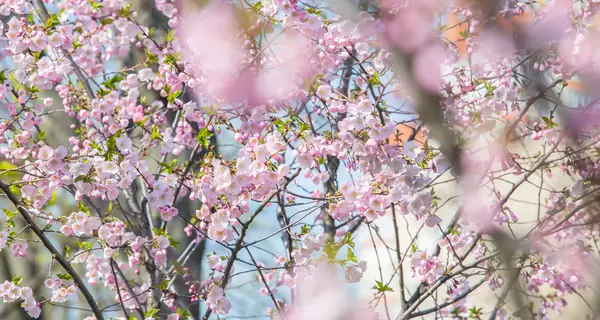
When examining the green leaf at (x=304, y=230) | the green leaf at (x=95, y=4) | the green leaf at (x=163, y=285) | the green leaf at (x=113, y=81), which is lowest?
the green leaf at (x=163, y=285)

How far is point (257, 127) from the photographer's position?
332 centimetres

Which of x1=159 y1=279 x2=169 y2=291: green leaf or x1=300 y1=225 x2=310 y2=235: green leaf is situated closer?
x1=300 y1=225 x2=310 y2=235: green leaf

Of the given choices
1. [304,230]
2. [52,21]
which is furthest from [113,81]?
[304,230]

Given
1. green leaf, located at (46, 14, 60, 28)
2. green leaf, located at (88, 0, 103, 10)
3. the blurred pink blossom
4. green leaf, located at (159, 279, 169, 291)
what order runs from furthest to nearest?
1. green leaf, located at (88, 0, 103, 10)
2. green leaf, located at (46, 14, 60, 28)
3. green leaf, located at (159, 279, 169, 291)
4. the blurred pink blossom

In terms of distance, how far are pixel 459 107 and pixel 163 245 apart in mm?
1696

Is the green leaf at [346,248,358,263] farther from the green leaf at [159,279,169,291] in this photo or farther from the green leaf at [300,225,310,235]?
the green leaf at [159,279,169,291]

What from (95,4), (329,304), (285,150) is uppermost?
(95,4)

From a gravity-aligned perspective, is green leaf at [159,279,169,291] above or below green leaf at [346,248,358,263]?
above

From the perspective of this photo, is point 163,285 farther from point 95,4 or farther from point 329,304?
point 95,4

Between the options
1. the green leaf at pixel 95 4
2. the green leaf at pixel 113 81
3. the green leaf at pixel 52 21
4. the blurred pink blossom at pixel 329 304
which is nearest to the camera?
the blurred pink blossom at pixel 329 304

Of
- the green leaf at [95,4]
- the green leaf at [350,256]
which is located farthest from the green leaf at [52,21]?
the green leaf at [350,256]

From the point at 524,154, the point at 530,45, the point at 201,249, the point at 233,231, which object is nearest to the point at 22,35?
the point at 233,231

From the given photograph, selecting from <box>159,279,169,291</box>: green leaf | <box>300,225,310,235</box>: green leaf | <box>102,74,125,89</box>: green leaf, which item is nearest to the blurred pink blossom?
<box>300,225,310,235</box>: green leaf

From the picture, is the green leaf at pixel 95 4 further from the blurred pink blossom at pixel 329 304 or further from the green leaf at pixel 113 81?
the blurred pink blossom at pixel 329 304
